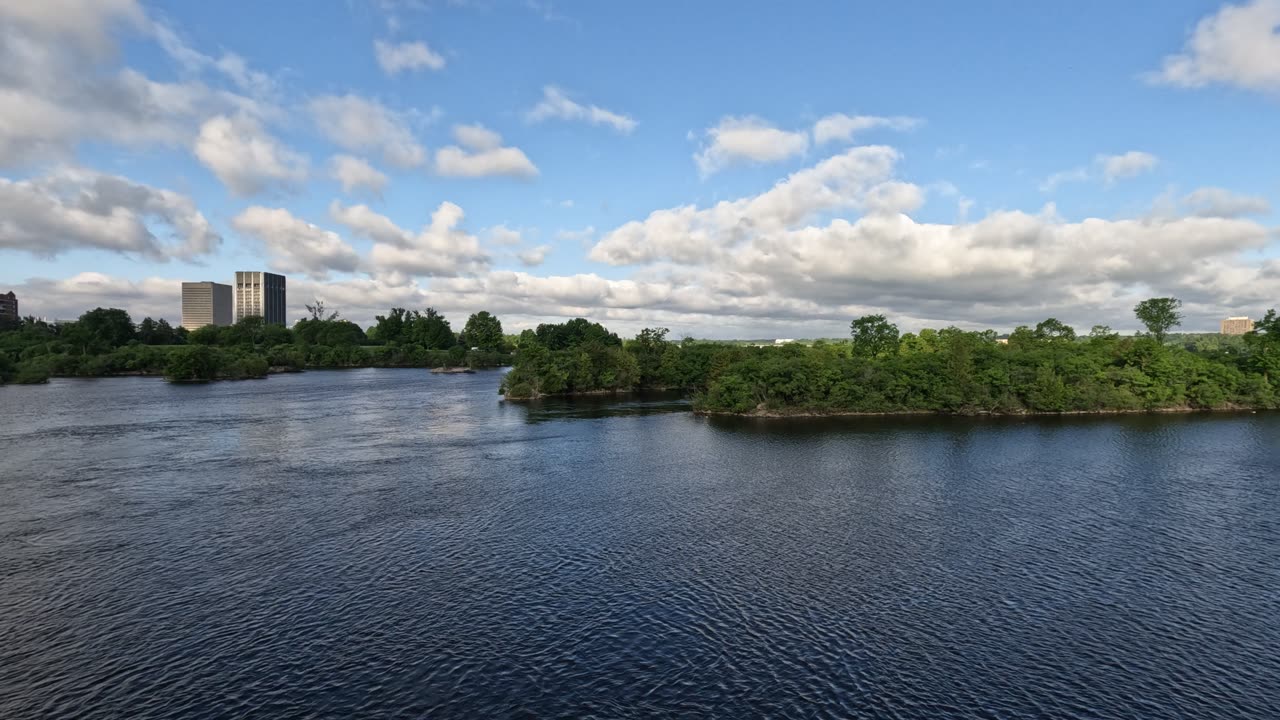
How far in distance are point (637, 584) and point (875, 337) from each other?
108 metres

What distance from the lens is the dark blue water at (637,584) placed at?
73.4ft

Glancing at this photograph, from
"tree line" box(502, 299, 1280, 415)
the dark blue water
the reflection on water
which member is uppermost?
"tree line" box(502, 299, 1280, 415)

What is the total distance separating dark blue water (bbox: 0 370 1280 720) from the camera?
22375 millimetres

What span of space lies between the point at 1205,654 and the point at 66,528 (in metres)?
60.0

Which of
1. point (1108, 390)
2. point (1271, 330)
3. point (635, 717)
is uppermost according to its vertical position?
point (1271, 330)

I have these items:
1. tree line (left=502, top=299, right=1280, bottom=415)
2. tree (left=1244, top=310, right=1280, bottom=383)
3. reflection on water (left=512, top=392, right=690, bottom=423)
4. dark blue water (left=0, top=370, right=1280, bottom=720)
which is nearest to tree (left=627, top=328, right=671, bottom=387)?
reflection on water (left=512, top=392, right=690, bottom=423)

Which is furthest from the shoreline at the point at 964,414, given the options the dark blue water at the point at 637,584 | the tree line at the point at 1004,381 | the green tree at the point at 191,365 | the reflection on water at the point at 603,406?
the green tree at the point at 191,365

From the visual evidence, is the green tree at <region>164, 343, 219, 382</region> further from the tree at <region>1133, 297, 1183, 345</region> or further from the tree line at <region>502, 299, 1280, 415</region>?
the tree at <region>1133, 297, 1183, 345</region>

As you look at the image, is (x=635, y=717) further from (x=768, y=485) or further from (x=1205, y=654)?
(x=768, y=485)

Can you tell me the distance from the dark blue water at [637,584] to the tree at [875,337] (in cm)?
6343

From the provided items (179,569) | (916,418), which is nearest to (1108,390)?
(916,418)

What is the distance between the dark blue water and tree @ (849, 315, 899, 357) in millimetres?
63427

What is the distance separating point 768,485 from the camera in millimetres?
51531

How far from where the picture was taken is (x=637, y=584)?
104 feet
